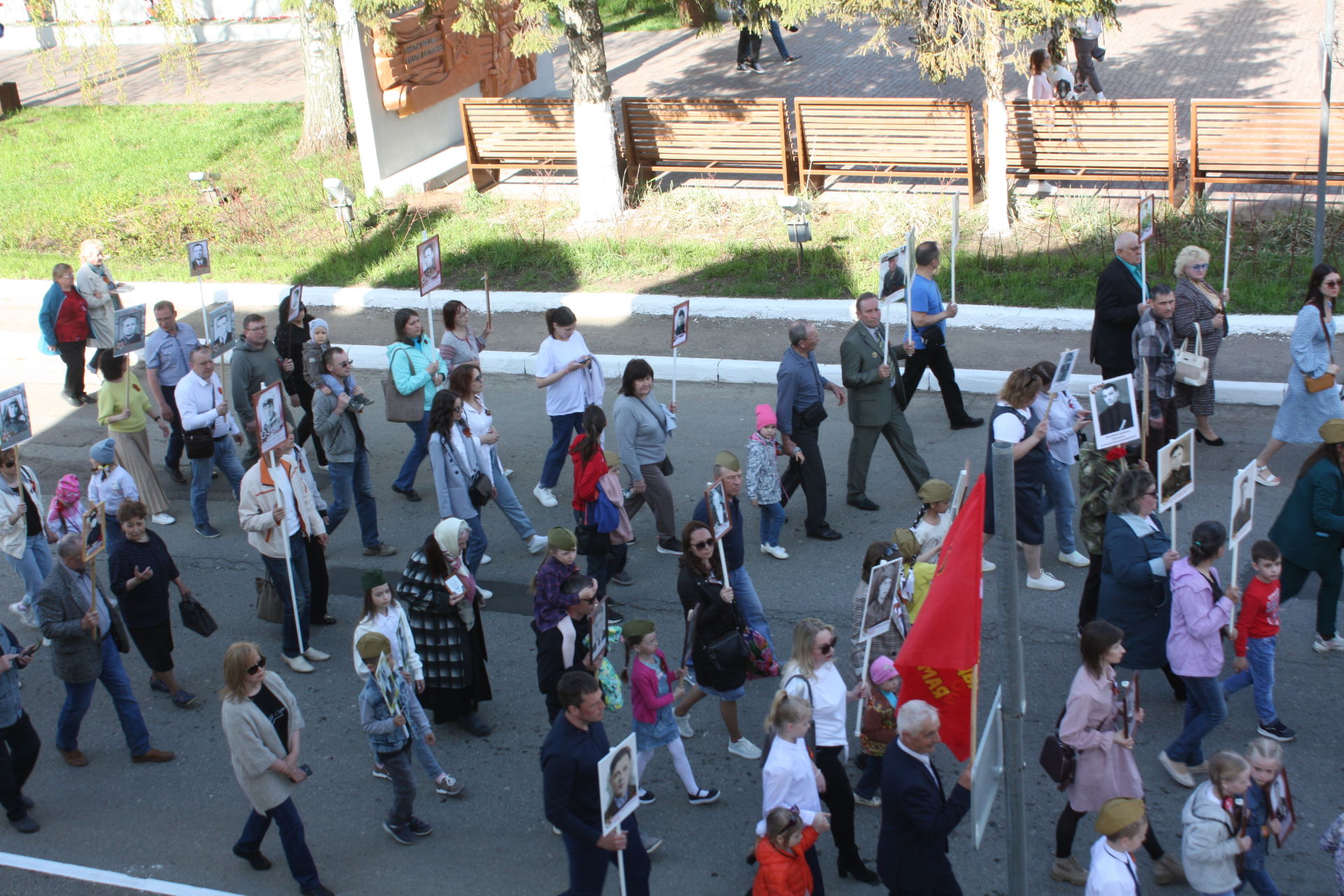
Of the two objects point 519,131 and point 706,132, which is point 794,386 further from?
point 519,131

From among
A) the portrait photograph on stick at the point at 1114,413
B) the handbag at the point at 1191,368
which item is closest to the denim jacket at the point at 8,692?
the portrait photograph on stick at the point at 1114,413

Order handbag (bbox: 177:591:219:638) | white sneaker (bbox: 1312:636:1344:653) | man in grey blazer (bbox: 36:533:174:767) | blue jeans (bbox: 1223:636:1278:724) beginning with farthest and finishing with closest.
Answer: handbag (bbox: 177:591:219:638) → white sneaker (bbox: 1312:636:1344:653) → man in grey blazer (bbox: 36:533:174:767) → blue jeans (bbox: 1223:636:1278:724)

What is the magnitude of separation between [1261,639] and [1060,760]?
1727mm

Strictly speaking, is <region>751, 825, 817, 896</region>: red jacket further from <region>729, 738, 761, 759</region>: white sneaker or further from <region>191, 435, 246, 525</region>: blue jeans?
<region>191, 435, 246, 525</region>: blue jeans

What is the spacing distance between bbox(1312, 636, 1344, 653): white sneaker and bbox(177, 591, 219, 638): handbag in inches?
270

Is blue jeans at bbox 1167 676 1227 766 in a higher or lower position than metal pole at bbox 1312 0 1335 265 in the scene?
lower

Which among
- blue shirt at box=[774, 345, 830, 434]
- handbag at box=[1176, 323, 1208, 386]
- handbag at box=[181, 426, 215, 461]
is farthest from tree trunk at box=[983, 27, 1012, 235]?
handbag at box=[181, 426, 215, 461]

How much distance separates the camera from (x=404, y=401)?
33.3 ft

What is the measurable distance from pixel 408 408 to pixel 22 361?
24.6 feet

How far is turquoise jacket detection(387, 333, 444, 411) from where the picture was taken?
33.0 feet

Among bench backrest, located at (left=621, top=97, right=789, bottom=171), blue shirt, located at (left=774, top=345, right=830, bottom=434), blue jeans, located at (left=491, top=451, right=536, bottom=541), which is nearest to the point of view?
blue shirt, located at (left=774, top=345, right=830, bottom=434)

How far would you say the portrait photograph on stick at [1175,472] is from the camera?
7285 mm

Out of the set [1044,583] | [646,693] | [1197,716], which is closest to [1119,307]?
[1044,583]

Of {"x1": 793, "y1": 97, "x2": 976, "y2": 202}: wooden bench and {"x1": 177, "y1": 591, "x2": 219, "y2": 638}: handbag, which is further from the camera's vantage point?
{"x1": 793, "y1": 97, "x2": 976, "y2": 202}: wooden bench
